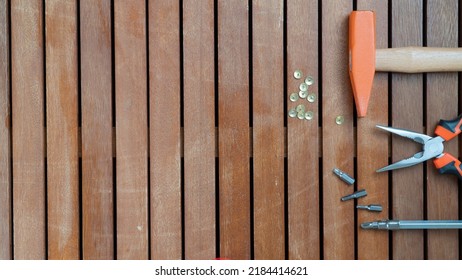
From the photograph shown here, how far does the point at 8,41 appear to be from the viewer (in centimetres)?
130

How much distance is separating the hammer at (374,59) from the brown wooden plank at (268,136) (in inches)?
6.9

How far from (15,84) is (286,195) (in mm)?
708

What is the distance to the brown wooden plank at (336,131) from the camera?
129 centimetres

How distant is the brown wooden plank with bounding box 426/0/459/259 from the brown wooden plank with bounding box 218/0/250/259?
0.44 meters

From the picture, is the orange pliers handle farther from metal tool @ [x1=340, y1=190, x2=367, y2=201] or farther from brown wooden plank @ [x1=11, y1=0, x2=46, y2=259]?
brown wooden plank @ [x1=11, y1=0, x2=46, y2=259]

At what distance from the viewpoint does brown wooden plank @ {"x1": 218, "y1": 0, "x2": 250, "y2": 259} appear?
1.29 metres

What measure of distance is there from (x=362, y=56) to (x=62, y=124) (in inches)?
28.7

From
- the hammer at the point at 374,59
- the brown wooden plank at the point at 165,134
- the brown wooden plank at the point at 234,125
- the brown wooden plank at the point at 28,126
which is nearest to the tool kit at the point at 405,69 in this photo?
the hammer at the point at 374,59

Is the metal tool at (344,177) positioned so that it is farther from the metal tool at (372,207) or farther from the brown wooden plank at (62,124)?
the brown wooden plank at (62,124)

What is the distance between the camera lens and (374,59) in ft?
4.08

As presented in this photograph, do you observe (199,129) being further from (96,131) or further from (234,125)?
(96,131)

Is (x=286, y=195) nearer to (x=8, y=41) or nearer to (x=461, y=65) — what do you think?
(x=461, y=65)

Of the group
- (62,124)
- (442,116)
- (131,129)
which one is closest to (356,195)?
(442,116)
